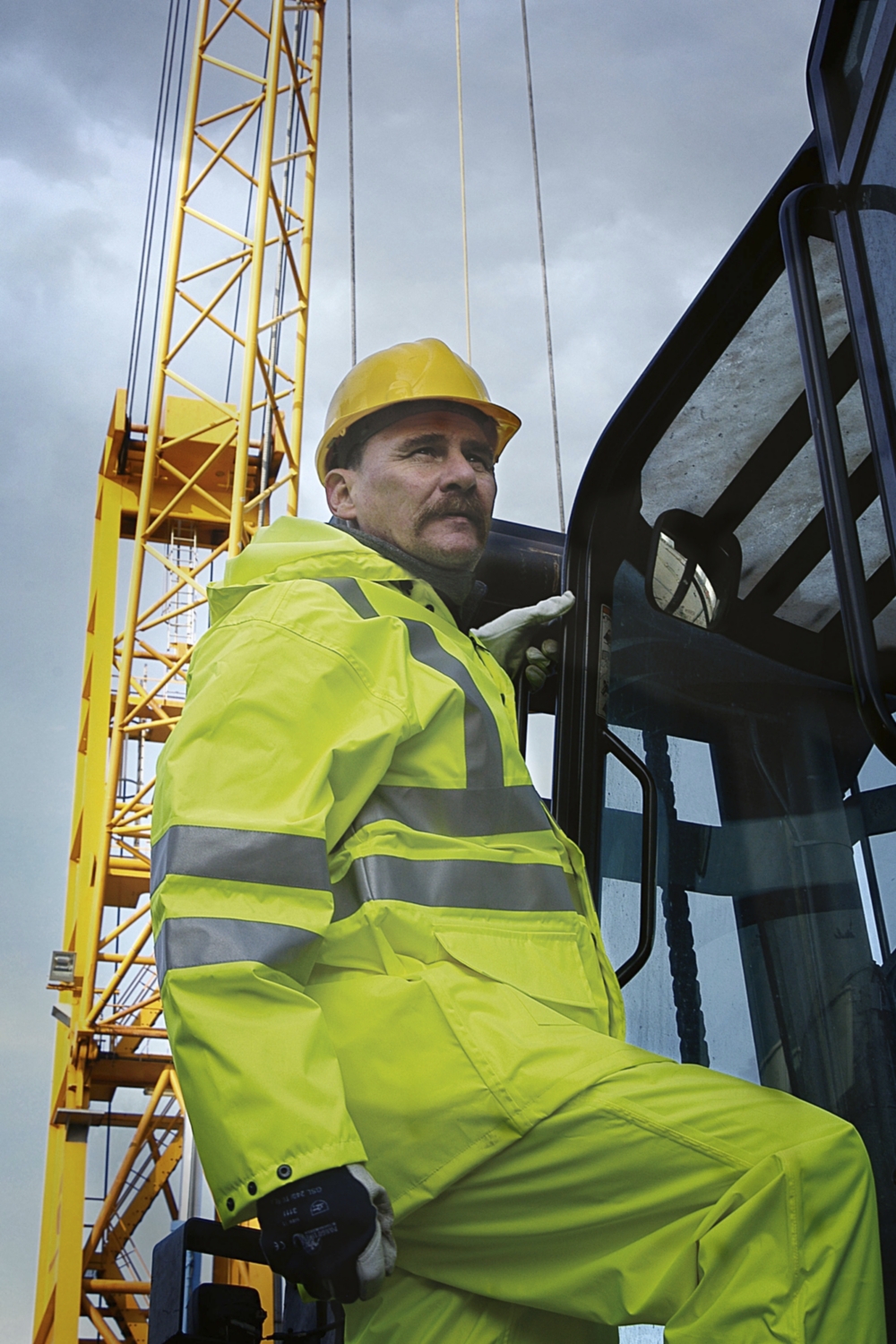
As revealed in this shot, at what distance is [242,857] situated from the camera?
157 centimetres

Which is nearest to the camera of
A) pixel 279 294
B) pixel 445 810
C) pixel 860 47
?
pixel 860 47

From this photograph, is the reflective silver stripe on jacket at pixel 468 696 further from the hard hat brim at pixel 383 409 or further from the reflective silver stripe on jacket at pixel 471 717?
the hard hat brim at pixel 383 409

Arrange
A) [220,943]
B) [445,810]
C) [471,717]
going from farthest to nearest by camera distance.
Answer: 1. [471,717]
2. [445,810]
3. [220,943]

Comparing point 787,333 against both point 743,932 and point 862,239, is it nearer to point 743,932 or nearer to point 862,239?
point 862,239

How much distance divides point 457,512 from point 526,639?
Result: 0.49 m

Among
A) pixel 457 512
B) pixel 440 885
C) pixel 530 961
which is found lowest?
pixel 530 961


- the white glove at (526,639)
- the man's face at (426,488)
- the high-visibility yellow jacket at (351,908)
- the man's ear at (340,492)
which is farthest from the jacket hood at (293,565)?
the white glove at (526,639)

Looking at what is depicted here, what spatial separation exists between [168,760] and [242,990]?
1.15 ft

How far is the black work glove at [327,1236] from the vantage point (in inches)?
54.6

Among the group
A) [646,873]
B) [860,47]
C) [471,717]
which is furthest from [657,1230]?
[860,47]

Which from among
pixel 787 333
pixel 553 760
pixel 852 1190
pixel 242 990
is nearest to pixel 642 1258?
pixel 852 1190

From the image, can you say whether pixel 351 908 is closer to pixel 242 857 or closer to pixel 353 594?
pixel 242 857

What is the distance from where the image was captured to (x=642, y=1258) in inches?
60.9

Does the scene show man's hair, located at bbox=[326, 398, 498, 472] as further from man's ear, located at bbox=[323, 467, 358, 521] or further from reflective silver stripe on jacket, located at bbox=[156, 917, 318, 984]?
reflective silver stripe on jacket, located at bbox=[156, 917, 318, 984]
